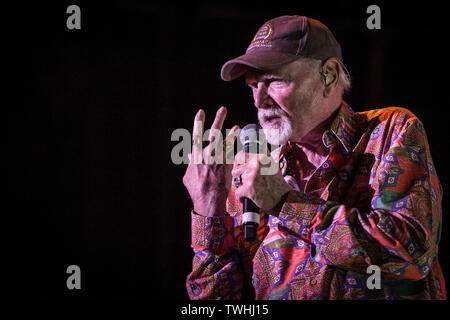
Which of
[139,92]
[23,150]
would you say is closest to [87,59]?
[139,92]

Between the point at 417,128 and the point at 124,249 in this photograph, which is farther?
the point at 124,249

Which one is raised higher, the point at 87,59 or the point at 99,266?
the point at 87,59

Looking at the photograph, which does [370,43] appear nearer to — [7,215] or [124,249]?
[124,249]

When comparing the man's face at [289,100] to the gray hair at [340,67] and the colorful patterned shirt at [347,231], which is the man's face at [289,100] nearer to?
the gray hair at [340,67]

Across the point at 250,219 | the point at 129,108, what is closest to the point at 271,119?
the point at 250,219

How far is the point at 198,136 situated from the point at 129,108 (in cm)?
96

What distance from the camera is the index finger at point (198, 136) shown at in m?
1.61

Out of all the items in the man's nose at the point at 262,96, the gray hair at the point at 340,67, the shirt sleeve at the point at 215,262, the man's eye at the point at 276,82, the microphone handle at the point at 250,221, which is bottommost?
the shirt sleeve at the point at 215,262

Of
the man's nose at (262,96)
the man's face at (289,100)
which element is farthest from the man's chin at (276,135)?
the man's nose at (262,96)

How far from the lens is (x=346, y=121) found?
164cm

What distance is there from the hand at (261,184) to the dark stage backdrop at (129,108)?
108 cm

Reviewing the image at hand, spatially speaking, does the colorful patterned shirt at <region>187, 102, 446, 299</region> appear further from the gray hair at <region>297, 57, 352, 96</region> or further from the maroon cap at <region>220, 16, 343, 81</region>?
the maroon cap at <region>220, 16, 343, 81</region>

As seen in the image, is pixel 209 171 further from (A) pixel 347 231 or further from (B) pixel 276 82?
(A) pixel 347 231

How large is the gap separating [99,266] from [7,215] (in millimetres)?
563
